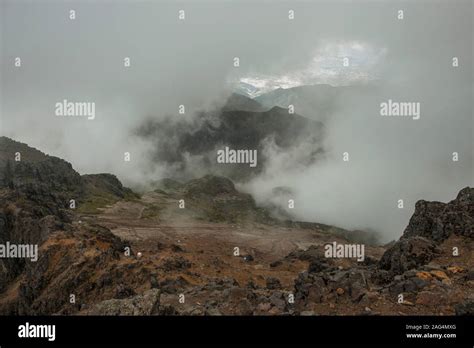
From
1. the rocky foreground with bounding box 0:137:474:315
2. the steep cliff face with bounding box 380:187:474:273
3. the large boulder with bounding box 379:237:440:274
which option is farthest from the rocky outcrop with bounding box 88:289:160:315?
the steep cliff face with bounding box 380:187:474:273

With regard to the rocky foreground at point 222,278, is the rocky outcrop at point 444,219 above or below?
above

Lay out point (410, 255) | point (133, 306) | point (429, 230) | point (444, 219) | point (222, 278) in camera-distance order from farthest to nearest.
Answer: point (429, 230) → point (222, 278) → point (444, 219) → point (410, 255) → point (133, 306)

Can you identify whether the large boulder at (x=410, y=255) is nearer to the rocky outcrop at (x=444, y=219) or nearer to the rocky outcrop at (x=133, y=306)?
the rocky outcrop at (x=444, y=219)

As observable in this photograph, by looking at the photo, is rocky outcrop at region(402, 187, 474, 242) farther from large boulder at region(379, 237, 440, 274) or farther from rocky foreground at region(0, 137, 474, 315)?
large boulder at region(379, 237, 440, 274)

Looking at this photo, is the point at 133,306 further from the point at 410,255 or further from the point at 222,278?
the point at 410,255

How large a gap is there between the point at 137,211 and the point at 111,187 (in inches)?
1852

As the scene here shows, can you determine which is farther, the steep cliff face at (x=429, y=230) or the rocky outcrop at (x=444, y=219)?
the rocky outcrop at (x=444, y=219)

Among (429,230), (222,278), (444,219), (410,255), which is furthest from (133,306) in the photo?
(429,230)

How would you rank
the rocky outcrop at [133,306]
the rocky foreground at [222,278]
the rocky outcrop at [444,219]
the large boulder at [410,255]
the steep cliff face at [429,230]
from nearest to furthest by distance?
the rocky outcrop at [133,306] < the rocky foreground at [222,278] < the large boulder at [410,255] < the steep cliff face at [429,230] < the rocky outcrop at [444,219]

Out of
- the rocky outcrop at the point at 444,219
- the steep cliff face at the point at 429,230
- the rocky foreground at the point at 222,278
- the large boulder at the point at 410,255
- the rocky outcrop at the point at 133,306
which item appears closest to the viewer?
the rocky outcrop at the point at 133,306

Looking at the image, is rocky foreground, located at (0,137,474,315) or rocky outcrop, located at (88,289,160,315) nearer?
rocky outcrop, located at (88,289,160,315)

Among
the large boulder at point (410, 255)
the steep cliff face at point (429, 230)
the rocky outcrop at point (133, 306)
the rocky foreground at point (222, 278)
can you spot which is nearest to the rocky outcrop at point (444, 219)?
the steep cliff face at point (429, 230)

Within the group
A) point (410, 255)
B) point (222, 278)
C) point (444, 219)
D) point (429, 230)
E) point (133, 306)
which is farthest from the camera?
point (429, 230)
